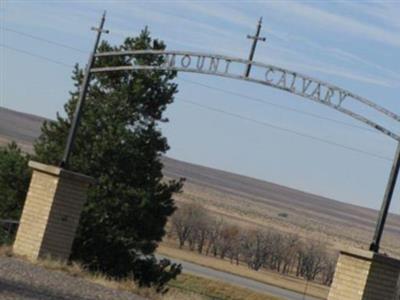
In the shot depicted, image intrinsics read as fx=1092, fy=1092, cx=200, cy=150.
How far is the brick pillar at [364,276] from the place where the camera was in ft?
56.5

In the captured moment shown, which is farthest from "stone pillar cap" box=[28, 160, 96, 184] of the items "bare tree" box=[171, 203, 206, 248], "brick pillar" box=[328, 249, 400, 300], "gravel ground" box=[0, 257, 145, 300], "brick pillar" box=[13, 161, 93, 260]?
"bare tree" box=[171, 203, 206, 248]

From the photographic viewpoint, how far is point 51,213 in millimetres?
20734

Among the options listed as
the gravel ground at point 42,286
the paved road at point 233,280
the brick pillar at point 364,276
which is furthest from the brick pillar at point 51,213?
the paved road at point 233,280

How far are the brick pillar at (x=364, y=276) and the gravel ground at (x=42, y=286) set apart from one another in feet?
11.2

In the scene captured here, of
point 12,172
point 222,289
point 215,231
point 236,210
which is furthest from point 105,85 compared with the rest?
point 236,210

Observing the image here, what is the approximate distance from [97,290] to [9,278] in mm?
1701

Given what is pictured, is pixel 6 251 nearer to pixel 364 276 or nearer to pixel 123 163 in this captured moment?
pixel 364 276

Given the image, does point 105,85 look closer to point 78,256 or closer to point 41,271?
point 78,256

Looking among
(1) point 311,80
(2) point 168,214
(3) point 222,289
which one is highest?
(1) point 311,80

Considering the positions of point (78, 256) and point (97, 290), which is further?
point (78, 256)

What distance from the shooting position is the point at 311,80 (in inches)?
755

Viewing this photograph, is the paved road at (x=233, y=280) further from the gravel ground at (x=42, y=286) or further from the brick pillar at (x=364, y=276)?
the brick pillar at (x=364, y=276)

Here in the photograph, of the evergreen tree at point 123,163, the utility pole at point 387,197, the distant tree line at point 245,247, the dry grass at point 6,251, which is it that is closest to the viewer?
the utility pole at point 387,197

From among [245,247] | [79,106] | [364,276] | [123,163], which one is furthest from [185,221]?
[364,276]
